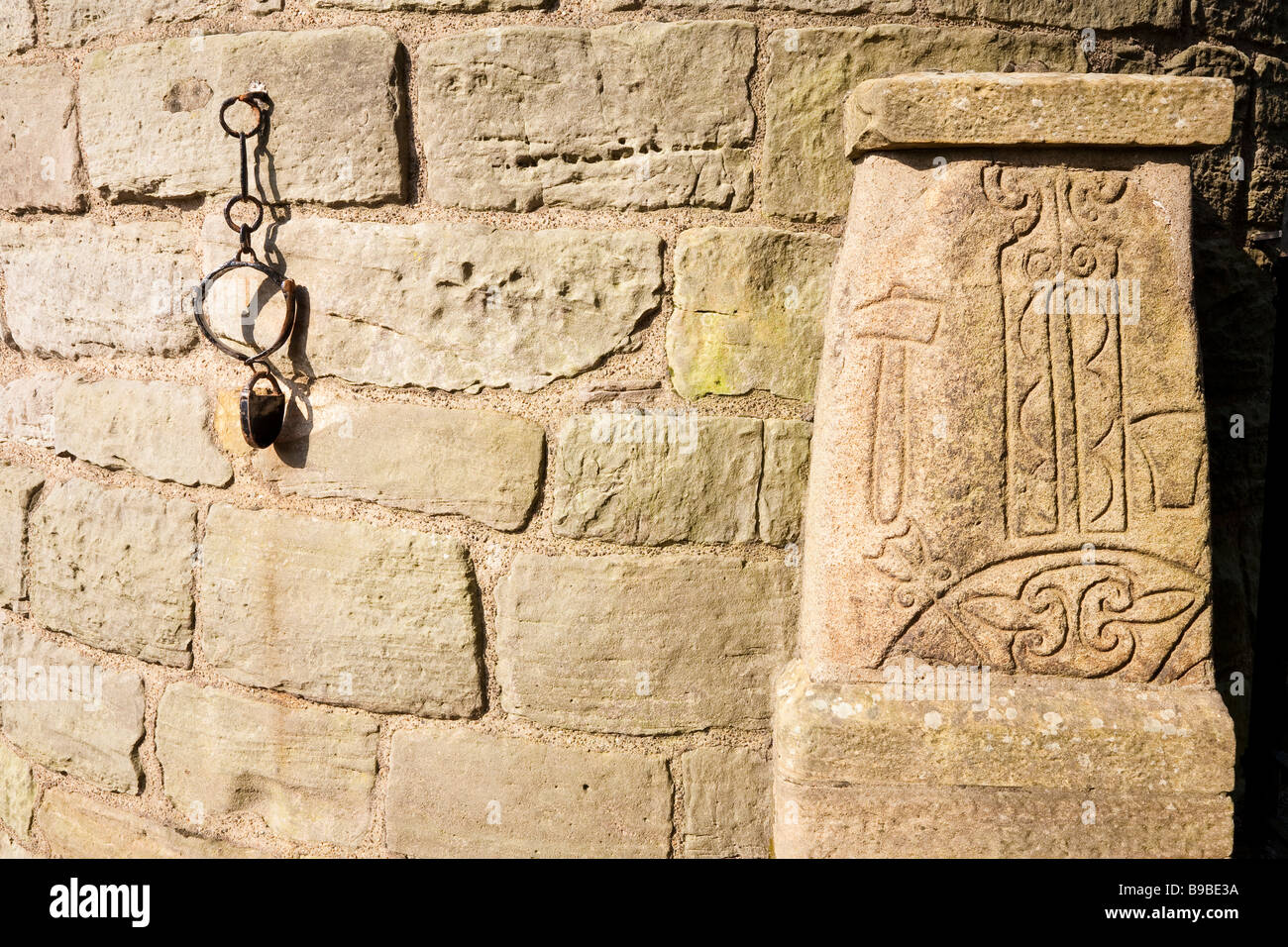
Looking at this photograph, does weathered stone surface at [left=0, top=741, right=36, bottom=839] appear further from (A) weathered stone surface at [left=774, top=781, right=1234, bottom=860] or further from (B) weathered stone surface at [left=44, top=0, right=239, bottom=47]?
(A) weathered stone surface at [left=774, top=781, right=1234, bottom=860]

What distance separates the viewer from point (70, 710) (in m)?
1.88

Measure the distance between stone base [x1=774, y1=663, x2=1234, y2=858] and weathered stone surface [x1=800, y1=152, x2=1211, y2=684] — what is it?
0.07 m

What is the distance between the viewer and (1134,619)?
132 centimetres

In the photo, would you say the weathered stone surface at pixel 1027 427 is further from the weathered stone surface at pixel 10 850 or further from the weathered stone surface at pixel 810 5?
the weathered stone surface at pixel 10 850

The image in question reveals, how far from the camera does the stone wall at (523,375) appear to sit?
4.78ft

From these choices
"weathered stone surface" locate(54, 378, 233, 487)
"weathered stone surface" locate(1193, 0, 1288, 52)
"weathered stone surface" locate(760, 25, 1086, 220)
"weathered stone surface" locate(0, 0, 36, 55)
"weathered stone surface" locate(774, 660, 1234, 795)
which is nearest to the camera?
"weathered stone surface" locate(774, 660, 1234, 795)

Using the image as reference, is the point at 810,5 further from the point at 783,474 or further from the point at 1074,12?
the point at 783,474

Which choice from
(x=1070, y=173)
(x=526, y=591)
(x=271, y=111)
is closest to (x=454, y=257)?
(x=271, y=111)

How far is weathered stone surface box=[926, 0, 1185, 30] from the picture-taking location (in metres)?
1.44

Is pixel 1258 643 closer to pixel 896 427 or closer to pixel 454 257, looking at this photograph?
pixel 896 427

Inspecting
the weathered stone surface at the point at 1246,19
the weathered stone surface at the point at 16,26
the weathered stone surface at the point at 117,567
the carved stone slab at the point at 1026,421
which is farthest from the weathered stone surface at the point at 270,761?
the weathered stone surface at the point at 1246,19

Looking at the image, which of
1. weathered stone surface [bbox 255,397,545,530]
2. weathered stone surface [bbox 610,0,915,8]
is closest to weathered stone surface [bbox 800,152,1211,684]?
weathered stone surface [bbox 610,0,915,8]

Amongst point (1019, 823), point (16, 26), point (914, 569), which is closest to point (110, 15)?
point (16, 26)

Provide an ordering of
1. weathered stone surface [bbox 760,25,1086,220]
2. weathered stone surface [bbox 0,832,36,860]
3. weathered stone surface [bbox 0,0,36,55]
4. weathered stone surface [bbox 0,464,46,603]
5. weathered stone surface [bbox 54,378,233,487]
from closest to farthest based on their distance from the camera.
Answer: weathered stone surface [bbox 760,25,1086,220]
weathered stone surface [bbox 54,378,233,487]
weathered stone surface [bbox 0,0,36,55]
weathered stone surface [bbox 0,464,46,603]
weathered stone surface [bbox 0,832,36,860]
